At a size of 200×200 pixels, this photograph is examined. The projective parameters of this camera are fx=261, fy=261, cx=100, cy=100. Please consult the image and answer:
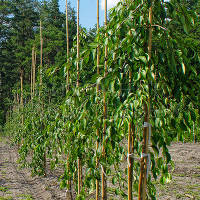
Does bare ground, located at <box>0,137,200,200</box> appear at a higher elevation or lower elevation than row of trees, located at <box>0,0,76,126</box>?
lower

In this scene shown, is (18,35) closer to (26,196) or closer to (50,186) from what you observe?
(50,186)

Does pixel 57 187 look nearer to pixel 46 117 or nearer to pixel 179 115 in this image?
pixel 46 117

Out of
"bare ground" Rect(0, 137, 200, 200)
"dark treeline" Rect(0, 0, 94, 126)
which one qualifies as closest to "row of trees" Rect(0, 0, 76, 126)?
"dark treeline" Rect(0, 0, 94, 126)

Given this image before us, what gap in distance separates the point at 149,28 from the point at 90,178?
3.70 feet

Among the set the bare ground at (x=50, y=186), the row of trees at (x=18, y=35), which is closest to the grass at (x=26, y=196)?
the bare ground at (x=50, y=186)

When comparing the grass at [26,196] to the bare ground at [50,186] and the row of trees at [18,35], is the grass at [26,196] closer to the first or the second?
the bare ground at [50,186]

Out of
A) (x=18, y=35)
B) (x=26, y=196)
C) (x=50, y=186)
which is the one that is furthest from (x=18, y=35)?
(x=26, y=196)

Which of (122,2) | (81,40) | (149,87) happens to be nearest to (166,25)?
(122,2)

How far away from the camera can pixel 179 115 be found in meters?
1.56

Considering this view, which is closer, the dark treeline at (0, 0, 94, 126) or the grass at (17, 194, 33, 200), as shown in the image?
the grass at (17, 194, 33, 200)

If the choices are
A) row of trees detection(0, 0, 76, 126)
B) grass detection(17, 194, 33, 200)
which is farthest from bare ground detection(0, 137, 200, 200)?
row of trees detection(0, 0, 76, 126)

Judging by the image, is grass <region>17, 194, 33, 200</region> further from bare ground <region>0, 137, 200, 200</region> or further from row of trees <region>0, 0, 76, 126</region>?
row of trees <region>0, 0, 76, 126</region>

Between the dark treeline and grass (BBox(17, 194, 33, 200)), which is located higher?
the dark treeline

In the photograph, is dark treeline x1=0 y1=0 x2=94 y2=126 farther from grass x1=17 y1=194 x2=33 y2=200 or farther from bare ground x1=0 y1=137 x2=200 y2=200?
grass x1=17 y1=194 x2=33 y2=200
